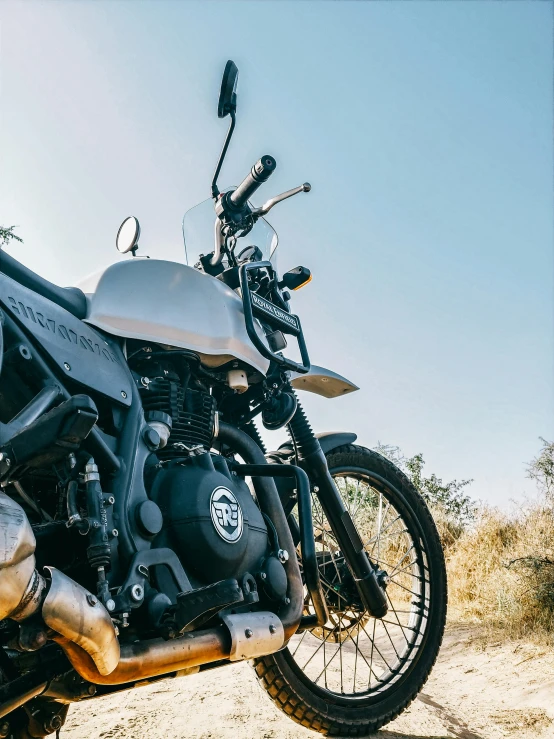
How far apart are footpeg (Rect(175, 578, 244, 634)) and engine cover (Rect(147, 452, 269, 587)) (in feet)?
0.68

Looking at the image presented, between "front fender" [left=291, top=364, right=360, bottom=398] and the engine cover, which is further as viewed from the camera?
"front fender" [left=291, top=364, right=360, bottom=398]

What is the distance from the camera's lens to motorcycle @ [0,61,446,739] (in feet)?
5.53

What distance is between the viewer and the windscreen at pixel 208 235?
10.5 ft

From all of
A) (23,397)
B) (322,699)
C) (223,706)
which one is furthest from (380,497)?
(23,397)

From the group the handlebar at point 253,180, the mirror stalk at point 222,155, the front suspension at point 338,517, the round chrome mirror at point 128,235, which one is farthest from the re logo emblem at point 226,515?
the mirror stalk at point 222,155

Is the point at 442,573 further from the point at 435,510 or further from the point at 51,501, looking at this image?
the point at 435,510

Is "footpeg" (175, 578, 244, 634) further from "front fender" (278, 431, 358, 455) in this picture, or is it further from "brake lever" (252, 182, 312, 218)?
"brake lever" (252, 182, 312, 218)

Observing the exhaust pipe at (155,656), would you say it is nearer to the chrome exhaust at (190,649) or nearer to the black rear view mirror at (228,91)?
the chrome exhaust at (190,649)

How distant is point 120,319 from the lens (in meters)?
2.27

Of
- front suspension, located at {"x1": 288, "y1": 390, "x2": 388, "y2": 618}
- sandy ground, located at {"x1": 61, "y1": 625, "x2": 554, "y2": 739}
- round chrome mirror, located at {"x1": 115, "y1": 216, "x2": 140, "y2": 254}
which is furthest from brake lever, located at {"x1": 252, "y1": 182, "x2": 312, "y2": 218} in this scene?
sandy ground, located at {"x1": 61, "y1": 625, "x2": 554, "y2": 739}

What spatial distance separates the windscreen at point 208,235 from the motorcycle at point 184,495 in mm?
11

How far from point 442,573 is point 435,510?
664cm

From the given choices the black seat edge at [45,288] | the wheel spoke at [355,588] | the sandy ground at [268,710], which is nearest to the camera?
the black seat edge at [45,288]

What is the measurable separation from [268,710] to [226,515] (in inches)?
51.2
